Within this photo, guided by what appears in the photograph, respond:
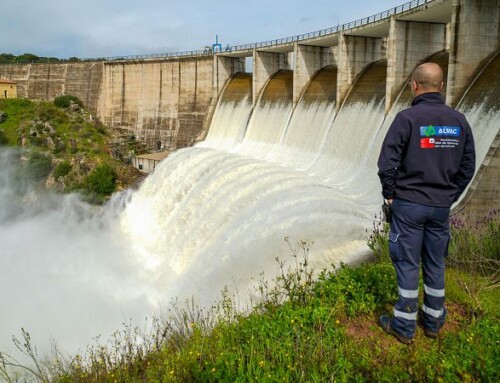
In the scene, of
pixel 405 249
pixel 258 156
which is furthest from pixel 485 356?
pixel 258 156

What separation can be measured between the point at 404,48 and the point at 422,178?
14.3 meters

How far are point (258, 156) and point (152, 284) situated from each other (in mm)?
10831

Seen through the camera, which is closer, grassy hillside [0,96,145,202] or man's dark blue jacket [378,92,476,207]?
A: man's dark blue jacket [378,92,476,207]

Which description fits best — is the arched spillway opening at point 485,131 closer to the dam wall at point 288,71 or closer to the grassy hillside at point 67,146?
the dam wall at point 288,71

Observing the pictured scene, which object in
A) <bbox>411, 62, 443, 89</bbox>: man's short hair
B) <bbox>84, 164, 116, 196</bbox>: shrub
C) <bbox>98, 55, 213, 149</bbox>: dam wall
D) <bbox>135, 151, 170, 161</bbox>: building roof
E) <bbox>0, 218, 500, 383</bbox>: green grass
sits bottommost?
<bbox>84, 164, 116, 196</bbox>: shrub

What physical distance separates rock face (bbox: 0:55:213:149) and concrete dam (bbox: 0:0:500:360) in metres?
0.65

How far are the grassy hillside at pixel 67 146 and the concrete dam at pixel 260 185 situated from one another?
101 inches

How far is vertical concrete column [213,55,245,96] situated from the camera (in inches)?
1182

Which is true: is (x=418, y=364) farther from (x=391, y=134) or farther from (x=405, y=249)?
(x=391, y=134)

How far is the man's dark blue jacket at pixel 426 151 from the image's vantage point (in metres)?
3.84

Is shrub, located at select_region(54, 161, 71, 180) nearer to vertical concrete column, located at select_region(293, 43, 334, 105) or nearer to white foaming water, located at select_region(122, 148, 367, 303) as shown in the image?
white foaming water, located at select_region(122, 148, 367, 303)

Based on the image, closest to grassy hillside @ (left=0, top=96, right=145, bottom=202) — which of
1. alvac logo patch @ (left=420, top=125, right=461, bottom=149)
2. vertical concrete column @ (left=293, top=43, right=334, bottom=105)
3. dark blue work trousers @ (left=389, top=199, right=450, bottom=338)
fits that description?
vertical concrete column @ (left=293, top=43, right=334, bottom=105)

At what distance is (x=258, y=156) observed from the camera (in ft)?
75.0

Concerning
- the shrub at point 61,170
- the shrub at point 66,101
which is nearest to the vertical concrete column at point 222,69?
the shrub at point 61,170
